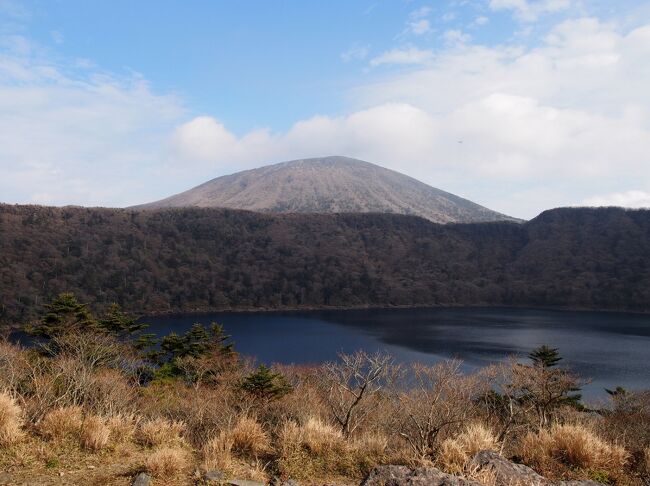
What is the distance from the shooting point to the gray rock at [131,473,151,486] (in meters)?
3.80

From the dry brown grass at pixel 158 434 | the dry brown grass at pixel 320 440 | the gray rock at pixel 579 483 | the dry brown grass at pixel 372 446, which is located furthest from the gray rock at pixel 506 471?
the dry brown grass at pixel 158 434

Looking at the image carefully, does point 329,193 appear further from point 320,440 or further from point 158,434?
point 320,440

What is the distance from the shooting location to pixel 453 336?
155 feet

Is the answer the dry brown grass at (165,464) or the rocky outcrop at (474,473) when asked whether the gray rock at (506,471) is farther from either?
the dry brown grass at (165,464)

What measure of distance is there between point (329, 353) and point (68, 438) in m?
35.0

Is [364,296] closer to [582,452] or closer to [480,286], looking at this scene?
[480,286]

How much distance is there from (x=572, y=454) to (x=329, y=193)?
164 m

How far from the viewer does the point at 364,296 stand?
3310 inches

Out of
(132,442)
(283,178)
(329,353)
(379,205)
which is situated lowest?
(329,353)

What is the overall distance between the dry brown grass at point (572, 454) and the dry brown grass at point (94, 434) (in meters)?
4.18

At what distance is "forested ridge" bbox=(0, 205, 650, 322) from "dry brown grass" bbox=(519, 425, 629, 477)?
59.0 m

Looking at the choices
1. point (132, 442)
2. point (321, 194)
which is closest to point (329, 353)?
point (132, 442)

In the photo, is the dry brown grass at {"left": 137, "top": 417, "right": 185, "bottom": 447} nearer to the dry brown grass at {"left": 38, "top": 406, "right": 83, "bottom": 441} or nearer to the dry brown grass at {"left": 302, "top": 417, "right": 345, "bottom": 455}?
the dry brown grass at {"left": 38, "top": 406, "right": 83, "bottom": 441}

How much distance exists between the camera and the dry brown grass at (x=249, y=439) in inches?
189
